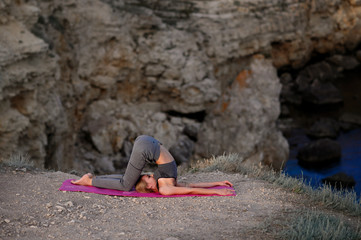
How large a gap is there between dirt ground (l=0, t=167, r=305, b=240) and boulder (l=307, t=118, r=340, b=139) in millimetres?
12905

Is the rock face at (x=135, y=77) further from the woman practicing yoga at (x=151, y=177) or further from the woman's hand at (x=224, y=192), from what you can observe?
the woman's hand at (x=224, y=192)

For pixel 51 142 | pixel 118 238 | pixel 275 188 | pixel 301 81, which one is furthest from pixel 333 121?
pixel 118 238

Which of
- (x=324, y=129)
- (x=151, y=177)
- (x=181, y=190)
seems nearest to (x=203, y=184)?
(x=181, y=190)

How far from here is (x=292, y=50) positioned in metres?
18.4

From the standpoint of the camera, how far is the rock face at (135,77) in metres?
10.8

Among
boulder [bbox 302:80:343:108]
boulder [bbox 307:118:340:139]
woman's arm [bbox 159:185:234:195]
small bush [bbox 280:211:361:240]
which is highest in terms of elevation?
small bush [bbox 280:211:361:240]

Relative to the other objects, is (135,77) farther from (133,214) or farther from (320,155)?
(133,214)

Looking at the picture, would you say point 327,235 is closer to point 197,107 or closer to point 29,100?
point 29,100

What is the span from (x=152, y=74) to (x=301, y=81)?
30.9ft

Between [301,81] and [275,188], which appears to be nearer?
[275,188]

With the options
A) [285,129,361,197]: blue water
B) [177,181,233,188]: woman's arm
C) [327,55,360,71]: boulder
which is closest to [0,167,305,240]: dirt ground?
[177,181,233,188]: woman's arm

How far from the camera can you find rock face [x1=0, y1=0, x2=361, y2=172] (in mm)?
10828

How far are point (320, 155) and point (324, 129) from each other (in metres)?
2.49

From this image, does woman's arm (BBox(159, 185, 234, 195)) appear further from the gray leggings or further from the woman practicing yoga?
the gray leggings
